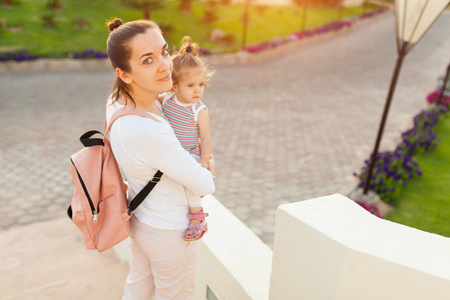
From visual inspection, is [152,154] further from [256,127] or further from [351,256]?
[256,127]

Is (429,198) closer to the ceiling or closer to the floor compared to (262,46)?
closer to the ceiling

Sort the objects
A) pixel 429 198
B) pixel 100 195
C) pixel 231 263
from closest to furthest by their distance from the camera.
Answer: pixel 100 195
pixel 231 263
pixel 429 198

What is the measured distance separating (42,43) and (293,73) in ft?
32.7

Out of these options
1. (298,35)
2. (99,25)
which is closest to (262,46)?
(298,35)

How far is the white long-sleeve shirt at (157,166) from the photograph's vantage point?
5.49 ft

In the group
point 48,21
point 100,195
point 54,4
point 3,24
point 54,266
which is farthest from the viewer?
point 54,4

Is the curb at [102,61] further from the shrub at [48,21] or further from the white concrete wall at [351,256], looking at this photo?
the white concrete wall at [351,256]

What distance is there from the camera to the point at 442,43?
68.6 ft

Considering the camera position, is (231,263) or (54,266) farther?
(54,266)

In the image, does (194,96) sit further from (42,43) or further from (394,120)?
(42,43)

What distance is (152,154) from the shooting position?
5.57ft

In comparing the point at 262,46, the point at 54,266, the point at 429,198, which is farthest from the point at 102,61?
the point at 429,198

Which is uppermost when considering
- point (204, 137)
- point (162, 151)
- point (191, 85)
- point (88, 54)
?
point (191, 85)

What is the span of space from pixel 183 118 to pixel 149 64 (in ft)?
1.35
